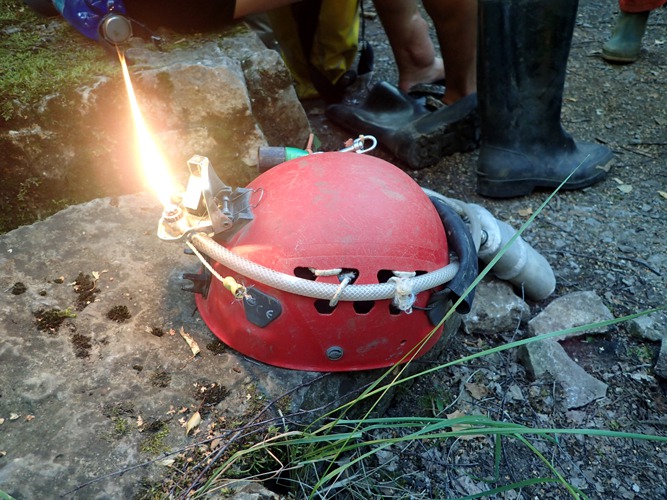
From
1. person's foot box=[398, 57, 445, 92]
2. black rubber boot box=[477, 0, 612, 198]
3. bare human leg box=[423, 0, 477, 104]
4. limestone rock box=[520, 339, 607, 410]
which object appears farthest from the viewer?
person's foot box=[398, 57, 445, 92]

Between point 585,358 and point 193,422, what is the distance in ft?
4.56

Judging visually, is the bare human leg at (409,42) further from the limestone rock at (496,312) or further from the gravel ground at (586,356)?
the limestone rock at (496,312)

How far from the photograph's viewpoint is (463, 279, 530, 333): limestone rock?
2164mm

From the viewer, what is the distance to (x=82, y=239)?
80.2 inches

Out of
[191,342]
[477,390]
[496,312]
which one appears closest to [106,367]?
[191,342]

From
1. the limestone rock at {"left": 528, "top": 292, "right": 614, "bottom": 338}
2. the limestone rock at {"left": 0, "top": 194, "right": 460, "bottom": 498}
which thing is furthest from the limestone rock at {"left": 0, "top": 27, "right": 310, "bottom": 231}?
the limestone rock at {"left": 528, "top": 292, "right": 614, "bottom": 338}

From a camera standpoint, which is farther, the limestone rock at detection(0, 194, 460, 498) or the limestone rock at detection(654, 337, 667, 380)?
the limestone rock at detection(654, 337, 667, 380)

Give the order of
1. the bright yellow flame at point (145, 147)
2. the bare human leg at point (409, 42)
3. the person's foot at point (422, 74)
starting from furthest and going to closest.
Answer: the person's foot at point (422, 74) < the bare human leg at point (409, 42) < the bright yellow flame at point (145, 147)

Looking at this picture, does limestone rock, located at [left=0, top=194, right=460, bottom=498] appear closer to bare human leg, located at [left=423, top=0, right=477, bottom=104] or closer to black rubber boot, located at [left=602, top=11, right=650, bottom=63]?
bare human leg, located at [left=423, top=0, right=477, bottom=104]

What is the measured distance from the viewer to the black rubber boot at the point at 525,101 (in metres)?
2.46

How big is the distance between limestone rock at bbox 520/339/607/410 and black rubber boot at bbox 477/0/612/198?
86cm

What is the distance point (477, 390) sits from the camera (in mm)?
1990

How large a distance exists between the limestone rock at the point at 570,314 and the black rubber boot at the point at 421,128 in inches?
44.6

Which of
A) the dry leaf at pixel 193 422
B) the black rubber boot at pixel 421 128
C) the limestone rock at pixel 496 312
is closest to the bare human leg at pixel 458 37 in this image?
the black rubber boot at pixel 421 128
